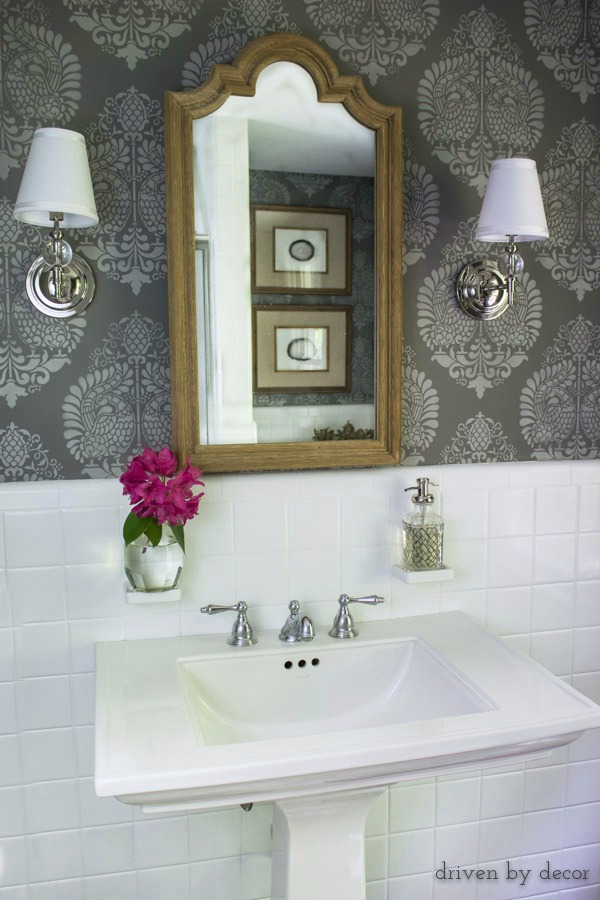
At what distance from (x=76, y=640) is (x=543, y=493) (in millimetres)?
1093

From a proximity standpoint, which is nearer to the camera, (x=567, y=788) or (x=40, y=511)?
(x=40, y=511)

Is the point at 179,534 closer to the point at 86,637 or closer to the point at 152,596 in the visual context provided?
the point at 152,596

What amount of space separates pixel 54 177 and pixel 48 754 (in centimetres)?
113

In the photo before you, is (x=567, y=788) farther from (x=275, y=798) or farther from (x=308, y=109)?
(x=308, y=109)

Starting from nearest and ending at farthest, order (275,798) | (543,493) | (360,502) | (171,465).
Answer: (275,798)
(171,465)
(360,502)
(543,493)

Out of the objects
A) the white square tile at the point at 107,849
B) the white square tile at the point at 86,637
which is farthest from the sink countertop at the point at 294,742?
the white square tile at the point at 107,849

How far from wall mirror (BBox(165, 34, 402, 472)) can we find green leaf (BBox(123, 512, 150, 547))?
0.55 feet

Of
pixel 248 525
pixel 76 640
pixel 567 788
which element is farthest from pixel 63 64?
pixel 567 788

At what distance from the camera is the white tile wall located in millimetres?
1561

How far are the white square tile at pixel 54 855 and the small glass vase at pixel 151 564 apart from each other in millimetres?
574

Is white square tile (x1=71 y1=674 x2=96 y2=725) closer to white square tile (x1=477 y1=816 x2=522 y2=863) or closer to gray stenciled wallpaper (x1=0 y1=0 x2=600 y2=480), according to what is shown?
gray stenciled wallpaper (x1=0 y1=0 x2=600 y2=480)

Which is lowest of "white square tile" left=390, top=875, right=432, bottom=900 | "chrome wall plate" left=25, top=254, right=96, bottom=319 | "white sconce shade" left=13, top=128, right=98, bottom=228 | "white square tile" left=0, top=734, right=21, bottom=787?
"white square tile" left=390, top=875, right=432, bottom=900

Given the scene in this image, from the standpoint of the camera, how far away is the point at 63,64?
1.48m

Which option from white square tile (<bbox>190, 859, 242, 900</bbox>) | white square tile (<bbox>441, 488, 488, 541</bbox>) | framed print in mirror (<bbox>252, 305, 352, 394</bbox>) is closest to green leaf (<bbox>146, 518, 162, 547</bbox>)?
framed print in mirror (<bbox>252, 305, 352, 394</bbox>)
